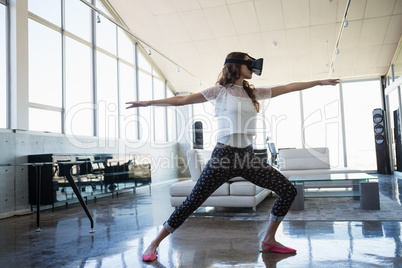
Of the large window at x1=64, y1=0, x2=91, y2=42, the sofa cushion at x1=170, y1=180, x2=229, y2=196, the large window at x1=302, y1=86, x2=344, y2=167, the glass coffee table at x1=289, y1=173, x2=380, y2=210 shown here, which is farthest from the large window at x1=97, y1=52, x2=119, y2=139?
the large window at x1=302, y1=86, x2=344, y2=167

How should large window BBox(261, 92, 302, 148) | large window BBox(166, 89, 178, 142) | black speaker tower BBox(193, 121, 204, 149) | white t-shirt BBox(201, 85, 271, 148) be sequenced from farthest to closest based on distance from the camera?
1. large window BBox(166, 89, 178, 142)
2. large window BBox(261, 92, 302, 148)
3. black speaker tower BBox(193, 121, 204, 149)
4. white t-shirt BBox(201, 85, 271, 148)

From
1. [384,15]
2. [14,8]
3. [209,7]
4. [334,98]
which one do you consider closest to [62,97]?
[14,8]

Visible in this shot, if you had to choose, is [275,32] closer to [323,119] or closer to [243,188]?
[323,119]

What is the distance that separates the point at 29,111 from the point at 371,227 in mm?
4802

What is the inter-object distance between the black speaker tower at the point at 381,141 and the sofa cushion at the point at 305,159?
368 cm

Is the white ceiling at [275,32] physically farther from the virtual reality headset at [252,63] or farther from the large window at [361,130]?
the virtual reality headset at [252,63]

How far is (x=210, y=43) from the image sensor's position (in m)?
8.24

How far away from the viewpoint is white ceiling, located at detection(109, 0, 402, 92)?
22.7ft

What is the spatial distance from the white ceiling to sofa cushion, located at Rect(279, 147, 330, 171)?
2831 millimetres

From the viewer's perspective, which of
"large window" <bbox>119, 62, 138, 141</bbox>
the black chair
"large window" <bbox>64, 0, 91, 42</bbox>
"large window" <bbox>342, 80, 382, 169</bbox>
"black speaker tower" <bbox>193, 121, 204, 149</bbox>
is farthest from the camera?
"black speaker tower" <bbox>193, 121, 204, 149</bbox>

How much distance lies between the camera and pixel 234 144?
2.17 metres

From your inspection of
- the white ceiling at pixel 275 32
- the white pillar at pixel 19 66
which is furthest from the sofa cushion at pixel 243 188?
the white ceiling at pixel 275 32

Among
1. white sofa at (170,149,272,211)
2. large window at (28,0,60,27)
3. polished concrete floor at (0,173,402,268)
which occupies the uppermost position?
large window at (28,0,60,27)

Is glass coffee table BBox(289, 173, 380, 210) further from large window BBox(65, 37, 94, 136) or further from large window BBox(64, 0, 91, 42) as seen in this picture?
large window BBox(64, 0, 91, 42)
